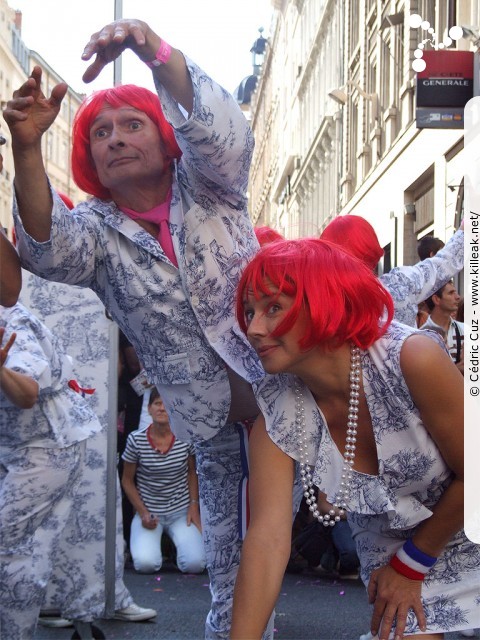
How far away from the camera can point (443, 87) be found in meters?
3.24

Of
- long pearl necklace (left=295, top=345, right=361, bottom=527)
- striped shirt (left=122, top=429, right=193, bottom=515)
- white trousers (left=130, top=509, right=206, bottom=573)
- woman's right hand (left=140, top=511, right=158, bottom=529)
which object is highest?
long pearl necklace (left=295, top=345, right=361, bottom=527)

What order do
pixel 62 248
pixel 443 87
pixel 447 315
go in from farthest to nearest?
pixel 447 315, pixel 443 87, pixel 62 248

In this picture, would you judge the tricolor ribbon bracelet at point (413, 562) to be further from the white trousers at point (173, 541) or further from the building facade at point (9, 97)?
the white trousers at point (173, 541)

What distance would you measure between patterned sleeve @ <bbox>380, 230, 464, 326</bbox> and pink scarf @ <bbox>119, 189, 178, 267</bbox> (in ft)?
3.91

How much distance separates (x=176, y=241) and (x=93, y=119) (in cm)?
36

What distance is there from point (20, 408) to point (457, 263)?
57.1 inches

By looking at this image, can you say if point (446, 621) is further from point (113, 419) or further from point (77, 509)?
point (77, 509)

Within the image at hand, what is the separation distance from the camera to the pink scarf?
2.17 meters

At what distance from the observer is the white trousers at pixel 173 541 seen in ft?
17.8

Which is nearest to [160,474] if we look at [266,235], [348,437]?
[266,235]

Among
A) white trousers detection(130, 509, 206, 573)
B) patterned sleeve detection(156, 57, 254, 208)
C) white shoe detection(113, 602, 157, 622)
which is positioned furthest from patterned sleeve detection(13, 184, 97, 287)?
white trousers detection(130, 509, 206, 573)

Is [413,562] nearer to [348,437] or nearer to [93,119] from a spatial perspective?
[348,437]

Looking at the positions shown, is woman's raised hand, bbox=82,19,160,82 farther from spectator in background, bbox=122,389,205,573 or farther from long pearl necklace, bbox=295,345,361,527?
spectator in background, bbox=122,389,205,573

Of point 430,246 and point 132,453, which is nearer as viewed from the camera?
point 430,246
